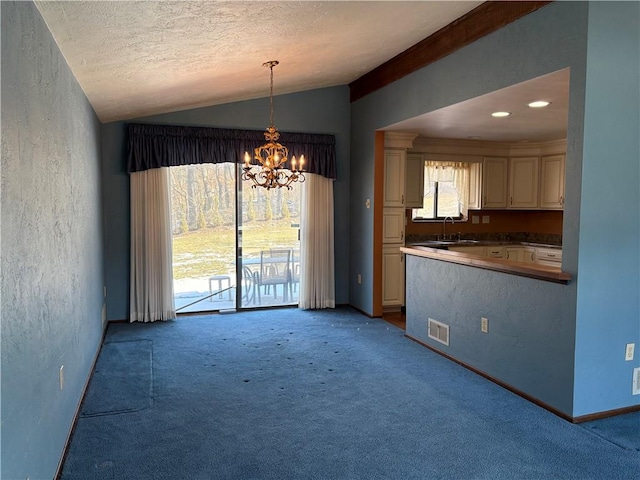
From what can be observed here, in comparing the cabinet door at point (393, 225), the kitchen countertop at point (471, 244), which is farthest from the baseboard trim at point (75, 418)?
the kitchen countertop at point (471, 244)

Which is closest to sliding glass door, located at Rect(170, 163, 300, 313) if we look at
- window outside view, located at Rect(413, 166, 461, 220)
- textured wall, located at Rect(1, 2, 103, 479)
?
window outside view, located at Rect(413, 166, 461, 220)

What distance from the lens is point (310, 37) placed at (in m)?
3.69

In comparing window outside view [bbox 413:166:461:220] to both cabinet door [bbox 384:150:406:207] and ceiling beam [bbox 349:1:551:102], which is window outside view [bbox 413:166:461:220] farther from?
ceiling beam [bbox 349:1:551:102]

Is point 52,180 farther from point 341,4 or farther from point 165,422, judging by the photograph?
point 341,4

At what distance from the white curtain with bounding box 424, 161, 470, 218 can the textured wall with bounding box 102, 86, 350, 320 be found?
1.24 m

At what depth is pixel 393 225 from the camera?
6109 millimetres

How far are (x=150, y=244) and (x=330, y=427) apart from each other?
3.58m

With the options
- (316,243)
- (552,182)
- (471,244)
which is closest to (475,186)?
(471,244)

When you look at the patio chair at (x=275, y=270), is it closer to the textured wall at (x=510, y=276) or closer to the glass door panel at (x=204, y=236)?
the glass door panel at (x=204, y=236)

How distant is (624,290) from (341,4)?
2.67 metres

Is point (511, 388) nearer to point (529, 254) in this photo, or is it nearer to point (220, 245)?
point (529, 254)

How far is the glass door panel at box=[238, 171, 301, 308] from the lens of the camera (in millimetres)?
6312

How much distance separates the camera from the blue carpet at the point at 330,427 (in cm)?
261

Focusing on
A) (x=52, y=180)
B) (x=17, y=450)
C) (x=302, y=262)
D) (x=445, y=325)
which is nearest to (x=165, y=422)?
(x=17, y=450)
